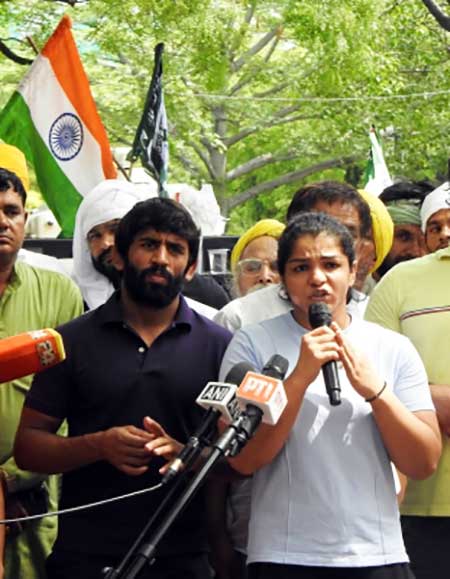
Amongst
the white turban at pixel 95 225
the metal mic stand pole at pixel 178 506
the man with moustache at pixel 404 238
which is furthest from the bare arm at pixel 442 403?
the man with moustache at pixel 404 238

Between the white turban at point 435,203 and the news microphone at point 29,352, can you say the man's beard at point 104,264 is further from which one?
the news microphone at point 29,352

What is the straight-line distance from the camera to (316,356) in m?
4.09

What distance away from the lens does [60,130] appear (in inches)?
340

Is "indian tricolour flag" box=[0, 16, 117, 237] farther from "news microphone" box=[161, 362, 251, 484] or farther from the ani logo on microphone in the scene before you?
"news microphone" box=[161, 362, 251, 484]

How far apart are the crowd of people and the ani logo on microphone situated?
8.67 ft

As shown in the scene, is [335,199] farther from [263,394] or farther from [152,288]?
[263,394]

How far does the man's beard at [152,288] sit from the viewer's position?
491cm

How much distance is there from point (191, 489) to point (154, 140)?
6937 millimetres

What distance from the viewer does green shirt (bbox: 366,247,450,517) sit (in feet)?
17.1

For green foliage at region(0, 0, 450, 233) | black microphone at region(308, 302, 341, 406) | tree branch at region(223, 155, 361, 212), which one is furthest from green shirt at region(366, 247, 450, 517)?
tree branch at region(223, 155, 361, 212)

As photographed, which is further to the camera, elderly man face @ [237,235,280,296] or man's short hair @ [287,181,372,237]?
elderly man face @ [237,235,280,296]

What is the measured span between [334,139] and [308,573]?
25260 mm

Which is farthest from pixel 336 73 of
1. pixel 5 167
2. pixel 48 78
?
pixel 5 167

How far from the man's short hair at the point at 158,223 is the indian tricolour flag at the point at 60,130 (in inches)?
134
